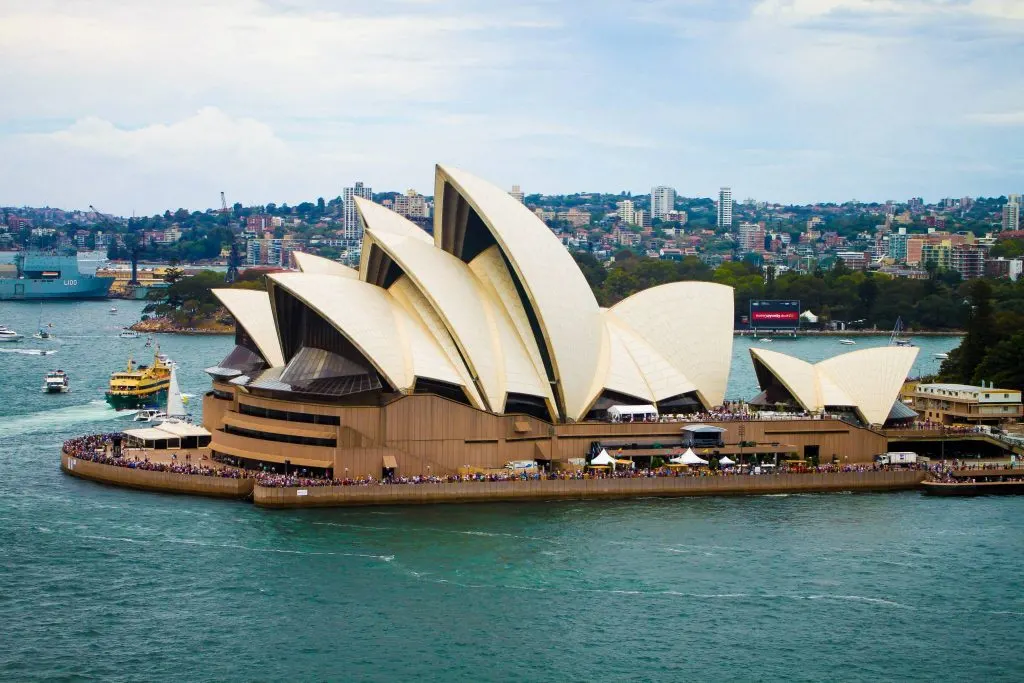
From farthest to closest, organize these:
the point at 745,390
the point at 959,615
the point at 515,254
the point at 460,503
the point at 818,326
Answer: the point at 818,326 < the point at 745,390 < the point at 515,254 < the point at 460,503 < the point at 959,615

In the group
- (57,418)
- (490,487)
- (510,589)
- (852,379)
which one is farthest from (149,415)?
(510,589)

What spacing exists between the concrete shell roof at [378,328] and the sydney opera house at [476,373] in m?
0.06

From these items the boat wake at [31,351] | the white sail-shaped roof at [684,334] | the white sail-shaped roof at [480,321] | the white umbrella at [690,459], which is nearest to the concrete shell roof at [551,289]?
the white sail-shaped roof at [480,321]

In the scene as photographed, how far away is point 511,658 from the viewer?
32594mm

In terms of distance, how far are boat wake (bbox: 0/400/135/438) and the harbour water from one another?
12250 millimetres

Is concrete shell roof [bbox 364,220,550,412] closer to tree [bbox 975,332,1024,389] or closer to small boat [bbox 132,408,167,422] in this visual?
small boat [bbox 132,408,167,422]

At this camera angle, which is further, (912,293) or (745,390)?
(912,293)

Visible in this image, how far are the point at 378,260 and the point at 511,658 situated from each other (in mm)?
23115

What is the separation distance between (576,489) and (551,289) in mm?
8255

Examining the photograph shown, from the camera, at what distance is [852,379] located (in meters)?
56.9

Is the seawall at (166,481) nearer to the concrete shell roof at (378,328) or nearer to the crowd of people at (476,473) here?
the crowd of people at (476,473)

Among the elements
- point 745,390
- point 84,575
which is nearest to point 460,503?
point 84,575

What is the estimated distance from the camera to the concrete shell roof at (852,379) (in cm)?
5600

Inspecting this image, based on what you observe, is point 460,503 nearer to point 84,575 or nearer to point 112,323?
point 84,575
